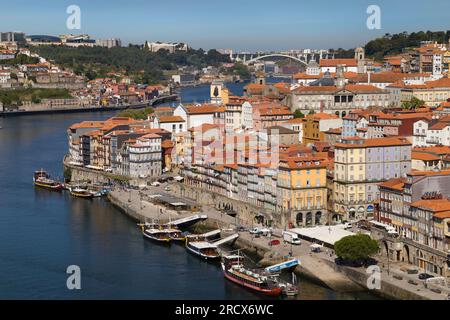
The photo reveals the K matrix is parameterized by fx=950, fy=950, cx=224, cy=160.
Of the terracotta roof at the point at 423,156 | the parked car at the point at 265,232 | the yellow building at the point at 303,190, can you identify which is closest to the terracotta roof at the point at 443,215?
the parked car at the point at 265,232

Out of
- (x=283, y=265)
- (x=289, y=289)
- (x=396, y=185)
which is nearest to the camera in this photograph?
(x=289, y=289)

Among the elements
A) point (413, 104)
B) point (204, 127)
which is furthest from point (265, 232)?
point (413, 104)

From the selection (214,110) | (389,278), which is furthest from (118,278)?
(214,110)

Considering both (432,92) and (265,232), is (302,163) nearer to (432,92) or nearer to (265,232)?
(265,232)

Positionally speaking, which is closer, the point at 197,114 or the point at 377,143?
the point at 377,143

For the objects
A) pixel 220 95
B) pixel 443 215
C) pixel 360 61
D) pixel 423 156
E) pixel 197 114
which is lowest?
pixel 443 215
